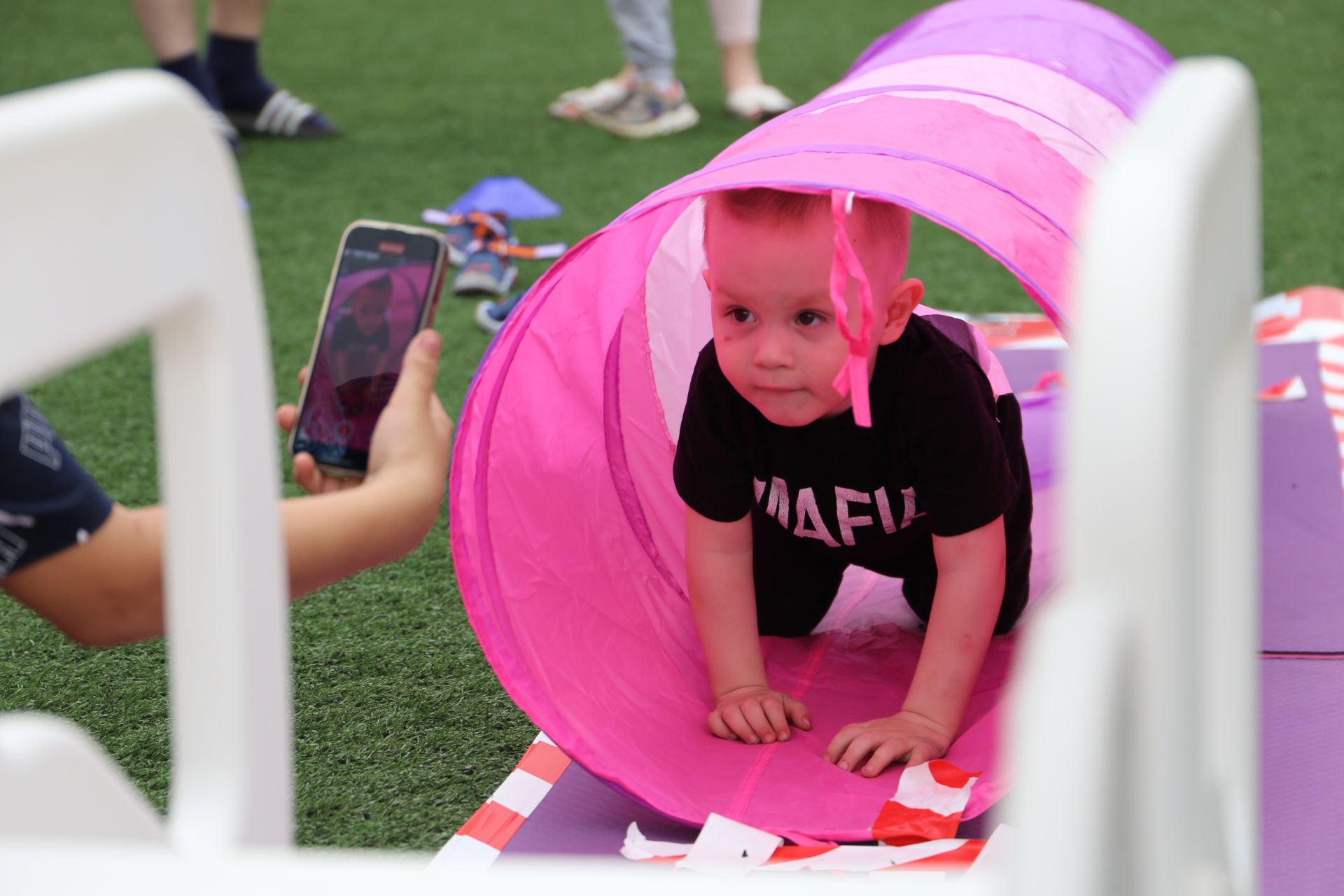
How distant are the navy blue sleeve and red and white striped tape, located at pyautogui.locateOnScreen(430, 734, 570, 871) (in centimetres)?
47

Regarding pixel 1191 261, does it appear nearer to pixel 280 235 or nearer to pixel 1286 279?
pixel 1286 279

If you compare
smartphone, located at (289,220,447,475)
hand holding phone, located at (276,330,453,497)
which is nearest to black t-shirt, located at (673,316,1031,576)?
smartphone, located at (289,220,447,475)

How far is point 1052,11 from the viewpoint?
1994 mm

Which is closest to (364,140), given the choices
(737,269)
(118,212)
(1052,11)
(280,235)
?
(280,235)

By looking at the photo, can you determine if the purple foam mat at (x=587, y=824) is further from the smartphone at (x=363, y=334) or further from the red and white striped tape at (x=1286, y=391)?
the red and white striped tape at (x=1286, y=391)

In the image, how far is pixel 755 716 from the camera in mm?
1524

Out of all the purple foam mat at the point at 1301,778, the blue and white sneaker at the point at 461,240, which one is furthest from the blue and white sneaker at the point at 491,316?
the purple foam mat at the point at 1301,778

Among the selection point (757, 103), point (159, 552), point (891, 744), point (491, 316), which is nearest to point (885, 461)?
point (891, 744)

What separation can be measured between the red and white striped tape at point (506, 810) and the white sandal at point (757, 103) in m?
2.62

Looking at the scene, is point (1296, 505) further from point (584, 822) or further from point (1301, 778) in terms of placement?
point (584, 822)

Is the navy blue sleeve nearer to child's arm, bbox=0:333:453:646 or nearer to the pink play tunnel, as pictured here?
child's arm, bbox=0:333:453:646

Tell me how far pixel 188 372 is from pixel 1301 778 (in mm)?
1122

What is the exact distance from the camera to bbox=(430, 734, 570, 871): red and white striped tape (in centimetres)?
126

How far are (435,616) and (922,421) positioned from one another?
2.03 ft
